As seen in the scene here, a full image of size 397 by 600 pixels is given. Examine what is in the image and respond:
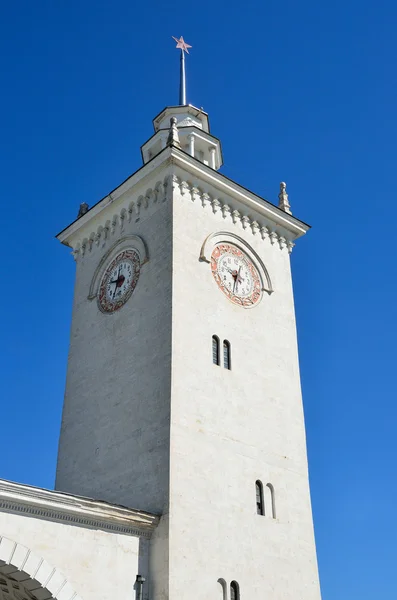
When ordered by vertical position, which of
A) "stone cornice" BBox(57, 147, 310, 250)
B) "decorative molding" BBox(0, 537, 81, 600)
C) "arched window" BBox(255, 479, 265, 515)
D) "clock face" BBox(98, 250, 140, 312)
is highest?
"stone cornice" BBox(57, 147, 310, 250)

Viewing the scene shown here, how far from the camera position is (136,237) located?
91.0 ft

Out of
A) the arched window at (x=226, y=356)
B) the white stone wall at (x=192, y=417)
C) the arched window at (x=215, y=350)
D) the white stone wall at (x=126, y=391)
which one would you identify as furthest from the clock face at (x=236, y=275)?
the white stone wall at (x=126, y=391)

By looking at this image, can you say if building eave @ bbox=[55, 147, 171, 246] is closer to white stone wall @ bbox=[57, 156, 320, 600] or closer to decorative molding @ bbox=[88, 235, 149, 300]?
white stone wall @ bbox=[57, 156, 320, 600]

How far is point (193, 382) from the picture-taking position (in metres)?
23.8

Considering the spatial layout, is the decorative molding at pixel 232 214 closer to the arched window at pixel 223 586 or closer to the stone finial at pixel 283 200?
the stone finial at pixel 283 200

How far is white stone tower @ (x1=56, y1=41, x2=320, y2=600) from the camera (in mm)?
21984

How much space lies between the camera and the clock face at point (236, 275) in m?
27.2

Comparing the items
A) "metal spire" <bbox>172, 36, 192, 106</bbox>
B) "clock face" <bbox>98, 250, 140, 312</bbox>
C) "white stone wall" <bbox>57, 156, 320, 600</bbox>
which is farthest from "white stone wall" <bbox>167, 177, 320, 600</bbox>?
"metal spire" <bbox>172, 36, 192, 106</bbox>

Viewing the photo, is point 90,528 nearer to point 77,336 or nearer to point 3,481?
point 3,481

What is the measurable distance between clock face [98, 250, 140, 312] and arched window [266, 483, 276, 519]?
8.36m

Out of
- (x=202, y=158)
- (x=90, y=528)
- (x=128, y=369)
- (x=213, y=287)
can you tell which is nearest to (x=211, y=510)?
(x=90, y=528)

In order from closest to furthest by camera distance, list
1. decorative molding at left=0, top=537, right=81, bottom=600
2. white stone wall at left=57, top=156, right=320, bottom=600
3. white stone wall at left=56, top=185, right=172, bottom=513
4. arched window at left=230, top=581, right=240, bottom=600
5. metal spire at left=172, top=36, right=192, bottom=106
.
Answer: decorative molding at left=0, top=537, right=81, bottom=600 < arched window at left=230, top=581, right=240, bottom=600 < white stone wall at left=57, top=156, right=320, bottom=600 < white stone wall at left=56, top=185, right=172, bottom=513 < metal spire at left=172, top=36, right=192, bottom=106

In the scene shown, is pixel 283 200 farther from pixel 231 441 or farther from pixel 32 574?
pixel 32 574

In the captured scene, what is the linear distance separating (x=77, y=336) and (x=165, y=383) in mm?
6539
